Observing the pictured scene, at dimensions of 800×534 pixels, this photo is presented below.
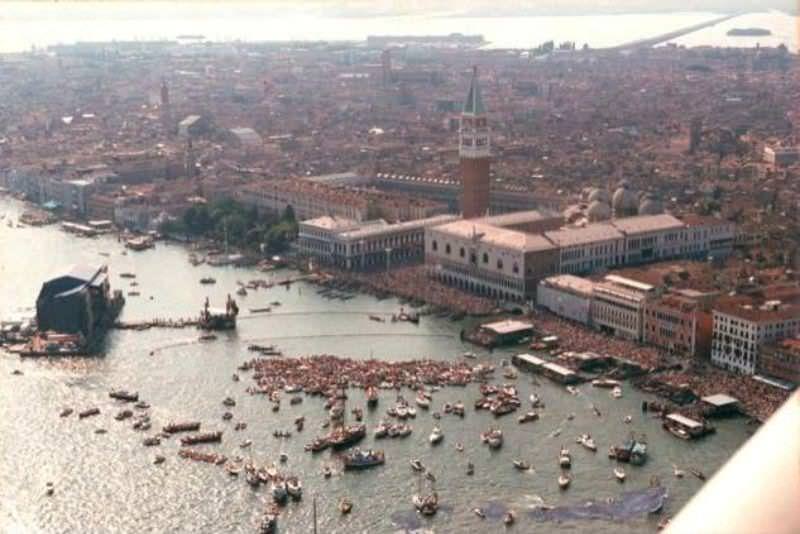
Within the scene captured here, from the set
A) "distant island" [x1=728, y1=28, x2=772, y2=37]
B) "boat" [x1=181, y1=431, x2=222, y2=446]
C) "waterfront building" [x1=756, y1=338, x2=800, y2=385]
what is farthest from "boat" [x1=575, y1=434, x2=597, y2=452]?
"distant island" [x1=728, y1=28, x2=772, y2=37]

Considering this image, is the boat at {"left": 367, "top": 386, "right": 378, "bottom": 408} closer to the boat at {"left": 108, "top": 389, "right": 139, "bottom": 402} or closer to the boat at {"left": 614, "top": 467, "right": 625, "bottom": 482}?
the boat at {"left": 108, "top": 389, "right": 139, "bottom": 402}

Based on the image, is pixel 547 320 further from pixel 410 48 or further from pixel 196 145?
pixel 410 48

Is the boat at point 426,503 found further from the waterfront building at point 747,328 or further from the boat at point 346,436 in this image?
the waterfront building at point 747,328

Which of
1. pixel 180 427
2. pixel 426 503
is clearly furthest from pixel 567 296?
pixel 426 503

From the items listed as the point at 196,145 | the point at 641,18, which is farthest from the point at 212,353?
the point at 641,18

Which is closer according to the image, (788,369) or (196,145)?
(788,369)

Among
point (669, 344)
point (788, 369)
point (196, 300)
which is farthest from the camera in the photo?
point (196, 300)

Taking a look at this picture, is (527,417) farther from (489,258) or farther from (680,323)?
(489,258)
